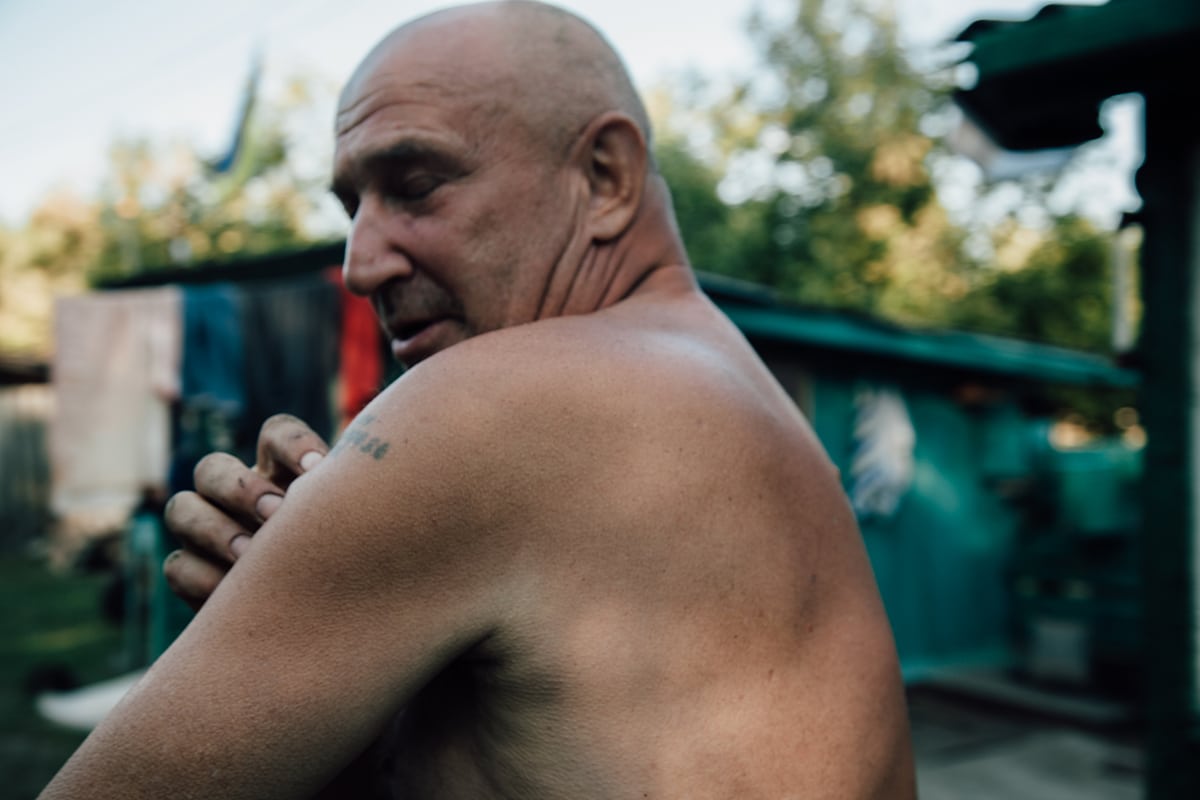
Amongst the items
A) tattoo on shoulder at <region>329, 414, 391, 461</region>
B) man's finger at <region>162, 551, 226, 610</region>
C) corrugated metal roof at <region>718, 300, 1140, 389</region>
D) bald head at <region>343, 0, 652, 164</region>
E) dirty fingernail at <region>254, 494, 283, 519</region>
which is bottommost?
corrugated metal roof at <region>718, 300, 1140, 389</region>

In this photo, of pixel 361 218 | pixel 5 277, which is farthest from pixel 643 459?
pixel 5 277

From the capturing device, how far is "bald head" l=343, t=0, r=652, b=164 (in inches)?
49.7

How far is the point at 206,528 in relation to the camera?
43.4 inches

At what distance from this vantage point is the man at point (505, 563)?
911 millimetres

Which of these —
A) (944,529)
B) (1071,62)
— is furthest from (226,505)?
(944,529)

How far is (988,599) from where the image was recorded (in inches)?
428

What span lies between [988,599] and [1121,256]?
461cm

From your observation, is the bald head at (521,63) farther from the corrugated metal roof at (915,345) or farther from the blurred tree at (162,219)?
the blurred tree at (162,219)

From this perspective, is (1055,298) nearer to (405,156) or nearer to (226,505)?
(405,156)

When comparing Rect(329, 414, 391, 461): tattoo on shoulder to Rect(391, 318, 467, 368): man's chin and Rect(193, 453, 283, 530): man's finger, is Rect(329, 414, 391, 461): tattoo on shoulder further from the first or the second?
Rect(391, 318, 467, 368): man's chin

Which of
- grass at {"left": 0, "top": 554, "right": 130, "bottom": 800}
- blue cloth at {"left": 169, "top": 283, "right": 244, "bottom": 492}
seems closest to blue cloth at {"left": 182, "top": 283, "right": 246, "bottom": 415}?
blue cloth at {"left": 169, "top": 283, "right": 244, "bottom": 492}

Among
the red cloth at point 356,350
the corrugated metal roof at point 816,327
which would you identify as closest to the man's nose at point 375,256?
the red cloth at point 356,350

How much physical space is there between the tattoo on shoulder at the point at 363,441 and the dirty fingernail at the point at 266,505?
154 mm

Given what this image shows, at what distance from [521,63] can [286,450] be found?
0.61 metres
